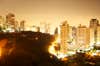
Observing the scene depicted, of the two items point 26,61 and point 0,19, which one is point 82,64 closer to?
point 26,61

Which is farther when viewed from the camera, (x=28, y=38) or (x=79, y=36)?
(x=79, y=36)

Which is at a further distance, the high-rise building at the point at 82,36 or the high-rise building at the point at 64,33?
the high-rise building at the point at 82,36

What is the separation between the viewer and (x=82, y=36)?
1655cm

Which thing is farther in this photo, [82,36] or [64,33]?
[82,36]

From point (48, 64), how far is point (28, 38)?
0.80 metres

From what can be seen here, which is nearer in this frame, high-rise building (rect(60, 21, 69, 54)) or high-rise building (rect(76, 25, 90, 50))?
high-rise building (rect(60, 21, 69, 54))

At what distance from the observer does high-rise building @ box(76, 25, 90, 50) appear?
1593cm

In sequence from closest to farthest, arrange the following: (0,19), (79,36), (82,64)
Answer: (82,64), (0,19), (79,36)

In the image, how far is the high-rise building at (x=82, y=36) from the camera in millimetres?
15932

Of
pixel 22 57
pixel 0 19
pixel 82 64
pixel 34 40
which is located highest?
pixel 0 19

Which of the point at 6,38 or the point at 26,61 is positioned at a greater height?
the point at 6,38

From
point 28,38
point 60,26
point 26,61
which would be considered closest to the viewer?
point 26,61

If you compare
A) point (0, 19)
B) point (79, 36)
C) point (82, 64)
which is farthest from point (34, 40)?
point (79, 36)

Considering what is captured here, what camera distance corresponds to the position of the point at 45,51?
5422mm
